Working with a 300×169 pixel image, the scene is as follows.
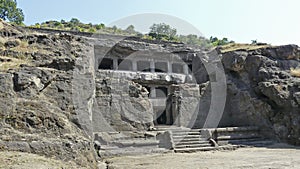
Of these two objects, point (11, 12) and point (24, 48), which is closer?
point (24, 48)

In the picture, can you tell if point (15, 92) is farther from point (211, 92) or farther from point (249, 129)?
point (211, 92)

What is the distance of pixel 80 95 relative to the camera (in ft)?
25.1

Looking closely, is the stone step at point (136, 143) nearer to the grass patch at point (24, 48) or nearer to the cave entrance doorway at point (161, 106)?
the grass patch at point (24, 48)

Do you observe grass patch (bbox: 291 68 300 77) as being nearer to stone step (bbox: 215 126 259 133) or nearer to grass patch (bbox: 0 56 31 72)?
stone step (bbox: 215 126 259 133)

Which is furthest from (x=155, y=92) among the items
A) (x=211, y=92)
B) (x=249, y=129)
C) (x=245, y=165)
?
(x=245, y=165)

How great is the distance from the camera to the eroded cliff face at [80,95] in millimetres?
5598

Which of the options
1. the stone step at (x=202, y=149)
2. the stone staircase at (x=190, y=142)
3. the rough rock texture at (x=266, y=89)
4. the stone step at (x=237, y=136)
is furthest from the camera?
the rough rock texture at (x=266, y=89)

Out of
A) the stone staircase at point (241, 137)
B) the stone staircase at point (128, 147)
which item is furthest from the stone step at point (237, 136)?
the stone staircase at point (128, 147)

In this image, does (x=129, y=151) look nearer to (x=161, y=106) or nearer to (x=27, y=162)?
(x=27, y=162)

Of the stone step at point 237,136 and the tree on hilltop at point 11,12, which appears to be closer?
the stone step at point 237,136

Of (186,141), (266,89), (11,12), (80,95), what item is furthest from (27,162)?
(11,12)

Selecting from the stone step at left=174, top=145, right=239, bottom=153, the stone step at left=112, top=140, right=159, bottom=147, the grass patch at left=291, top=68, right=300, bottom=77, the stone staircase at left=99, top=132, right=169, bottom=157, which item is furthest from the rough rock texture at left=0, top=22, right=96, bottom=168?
the grass patch at left=291, top=68, right=300, bottom=77

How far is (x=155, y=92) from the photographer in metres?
22.1

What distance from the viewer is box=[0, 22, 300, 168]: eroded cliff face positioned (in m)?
5.60
